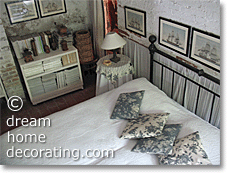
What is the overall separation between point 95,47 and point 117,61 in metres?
1.09

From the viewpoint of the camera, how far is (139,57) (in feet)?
9.71

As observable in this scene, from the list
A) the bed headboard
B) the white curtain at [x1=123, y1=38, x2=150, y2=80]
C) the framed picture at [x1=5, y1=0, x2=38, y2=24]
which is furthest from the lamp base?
the framed picture at [x1=5, y1=0, x2=38, y2=24]

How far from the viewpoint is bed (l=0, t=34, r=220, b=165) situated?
1.81 m

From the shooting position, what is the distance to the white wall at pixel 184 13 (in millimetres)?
1796

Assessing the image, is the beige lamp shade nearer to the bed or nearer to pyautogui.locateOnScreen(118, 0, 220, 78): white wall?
pyautogui.locateOnScreen(118, 0, 220, 78): white wall

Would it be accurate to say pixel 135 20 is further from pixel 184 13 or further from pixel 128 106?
pixel 128 106

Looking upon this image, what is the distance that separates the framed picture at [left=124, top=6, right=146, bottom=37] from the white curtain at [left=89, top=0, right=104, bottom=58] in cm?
70

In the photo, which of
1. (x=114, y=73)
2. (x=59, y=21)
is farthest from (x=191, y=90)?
(x=59, y=21)

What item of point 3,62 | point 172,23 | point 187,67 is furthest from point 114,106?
point 3,62

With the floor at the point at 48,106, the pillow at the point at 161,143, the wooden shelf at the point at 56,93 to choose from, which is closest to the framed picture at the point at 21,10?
the wooden shelf at the point at 56,93

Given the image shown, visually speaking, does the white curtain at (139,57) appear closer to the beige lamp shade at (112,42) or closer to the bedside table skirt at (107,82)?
the bedside table skirt at (107,82)

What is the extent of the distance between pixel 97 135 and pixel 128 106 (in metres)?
0.44

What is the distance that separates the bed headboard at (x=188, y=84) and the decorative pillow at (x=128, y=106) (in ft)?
1.27

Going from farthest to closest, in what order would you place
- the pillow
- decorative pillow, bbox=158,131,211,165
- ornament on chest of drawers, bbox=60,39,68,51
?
ornament on chest of drawers, bbox=60,39,68,51 < the pillow < decorative pillow, bbox=158,131,211,165
